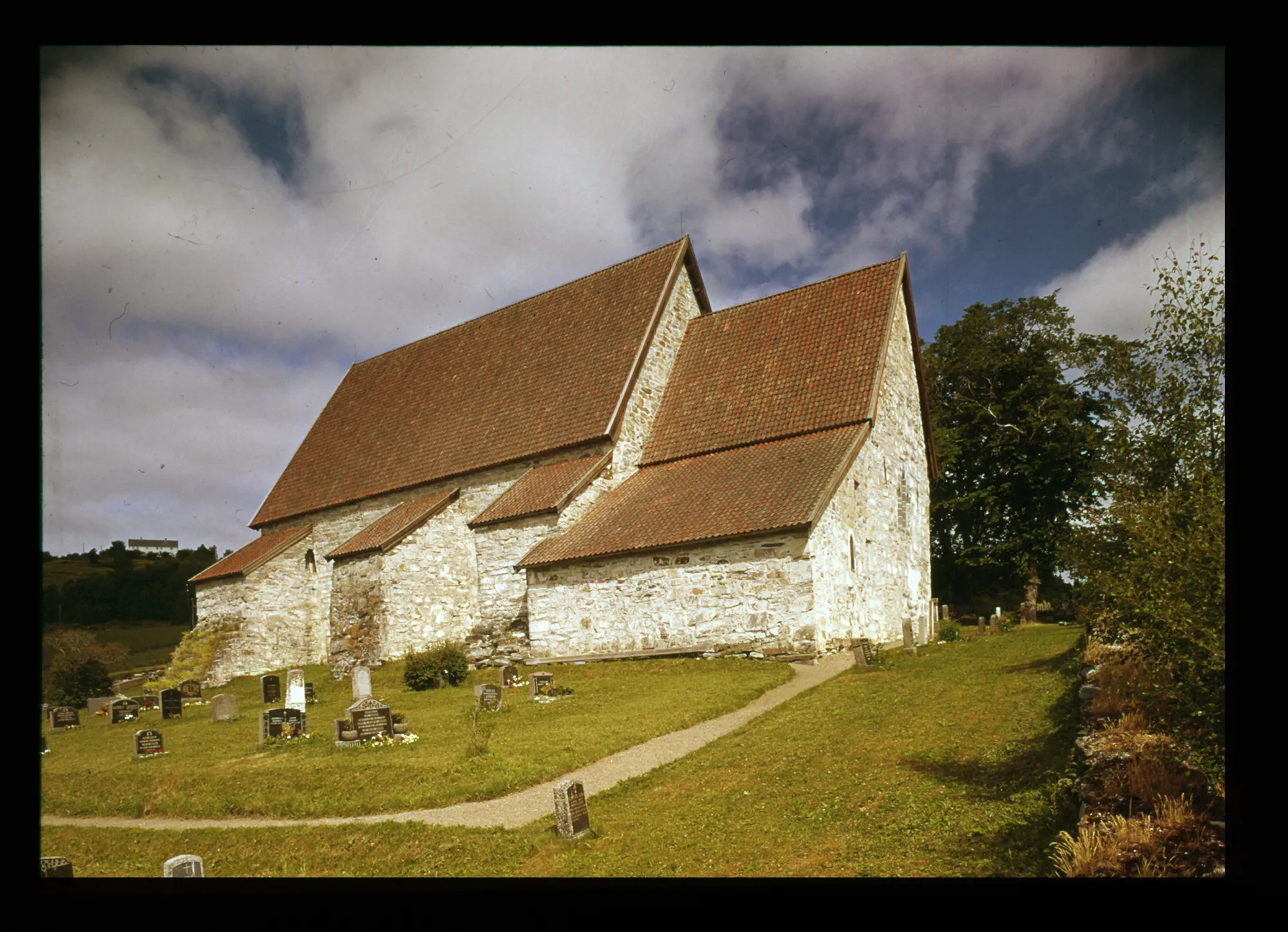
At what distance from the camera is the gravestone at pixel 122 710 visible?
18.2 metres

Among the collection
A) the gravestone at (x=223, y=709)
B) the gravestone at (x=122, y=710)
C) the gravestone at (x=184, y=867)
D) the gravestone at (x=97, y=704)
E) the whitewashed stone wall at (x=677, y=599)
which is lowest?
the gravestone at (x=97, y=704)

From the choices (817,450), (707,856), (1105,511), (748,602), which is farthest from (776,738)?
(817,450)

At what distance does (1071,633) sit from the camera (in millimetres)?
18953

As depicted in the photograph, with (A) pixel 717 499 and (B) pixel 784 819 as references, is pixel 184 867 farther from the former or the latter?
(A) pixel 717 499

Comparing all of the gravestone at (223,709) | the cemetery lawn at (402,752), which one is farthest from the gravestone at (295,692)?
the gravestone at (223,709)

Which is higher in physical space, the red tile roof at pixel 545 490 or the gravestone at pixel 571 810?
the red tile roof at pixel 545 490

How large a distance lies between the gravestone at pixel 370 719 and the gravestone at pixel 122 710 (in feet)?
31.6

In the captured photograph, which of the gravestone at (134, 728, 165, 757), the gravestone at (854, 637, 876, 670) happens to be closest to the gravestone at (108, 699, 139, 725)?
the gravestone at (134, 728, 165, 757)

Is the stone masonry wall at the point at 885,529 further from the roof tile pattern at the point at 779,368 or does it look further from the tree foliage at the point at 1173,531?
the tree foliage at the point at 1173,531

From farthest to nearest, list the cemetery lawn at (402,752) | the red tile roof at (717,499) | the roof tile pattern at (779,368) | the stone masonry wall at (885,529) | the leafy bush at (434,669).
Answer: the roof tile pattern at (779,368) < the leafy bush at (434,669) < the stone masonry wall at (885,529) < the red tile roof at (717,499) < the cemetery lawn at (402,752)

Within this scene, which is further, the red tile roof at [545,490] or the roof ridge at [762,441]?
the red tile roof at [545,490]

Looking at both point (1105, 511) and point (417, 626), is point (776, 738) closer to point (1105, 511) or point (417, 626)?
point (1105, 511)

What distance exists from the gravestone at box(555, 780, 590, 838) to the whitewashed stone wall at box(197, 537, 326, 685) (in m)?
21.1

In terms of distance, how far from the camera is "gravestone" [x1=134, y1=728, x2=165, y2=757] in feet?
43.0
